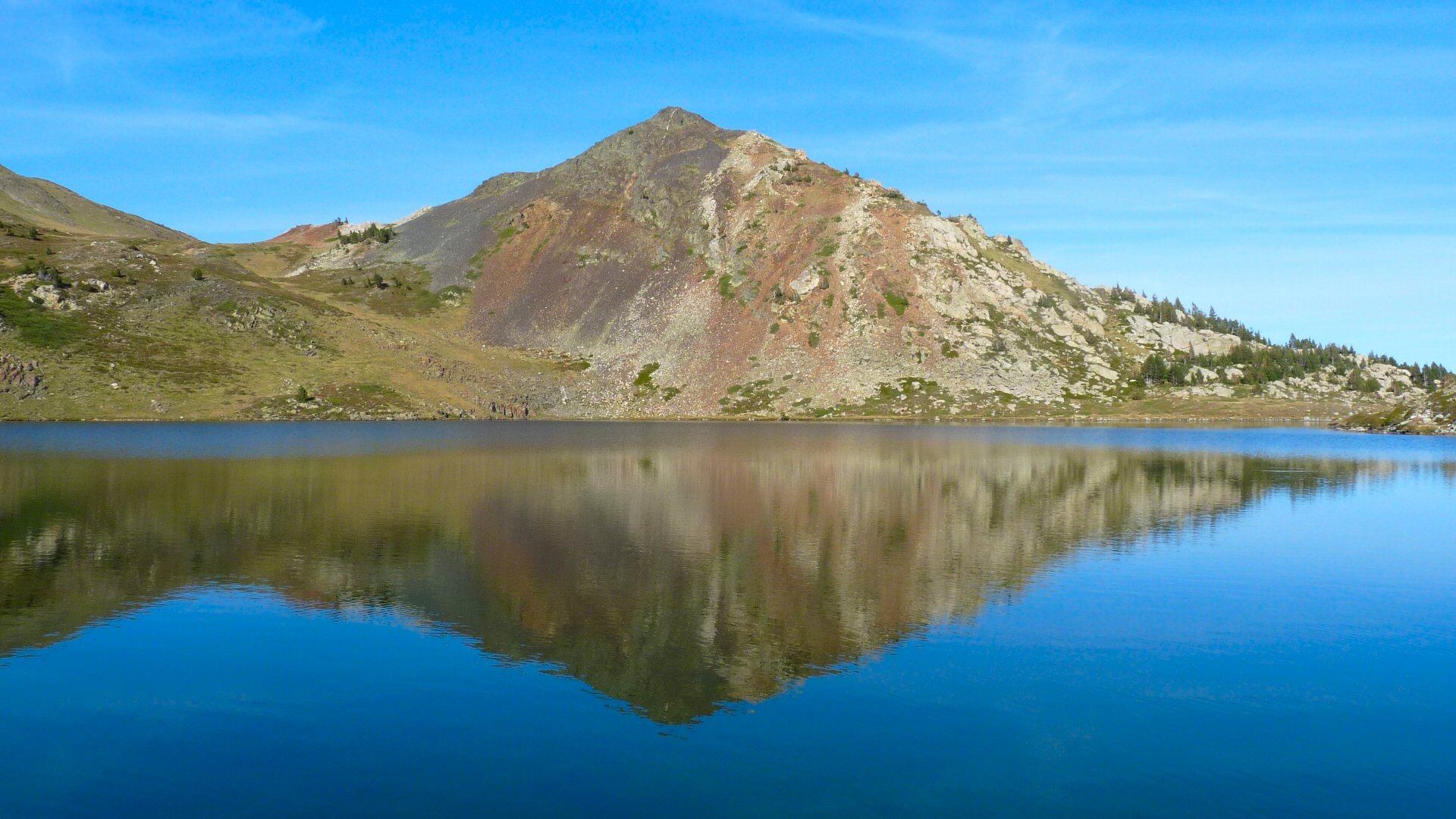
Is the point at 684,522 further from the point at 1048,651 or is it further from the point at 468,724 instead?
the point at 468,724

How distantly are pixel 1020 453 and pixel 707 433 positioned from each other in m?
50.1

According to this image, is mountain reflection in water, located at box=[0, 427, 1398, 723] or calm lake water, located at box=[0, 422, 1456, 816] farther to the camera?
mountain reflection in water, located at box=[0, 427, 1398, 723]

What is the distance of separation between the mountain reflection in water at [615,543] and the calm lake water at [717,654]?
0.23 m

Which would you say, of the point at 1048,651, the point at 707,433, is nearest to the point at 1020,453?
the point at 707,433

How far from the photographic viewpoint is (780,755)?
63.7 feet

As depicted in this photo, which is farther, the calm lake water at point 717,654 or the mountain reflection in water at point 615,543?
the mountain reflection in water at point 615,543

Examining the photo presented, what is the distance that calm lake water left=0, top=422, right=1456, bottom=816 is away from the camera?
1828 cm

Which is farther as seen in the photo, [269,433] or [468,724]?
[269,433]

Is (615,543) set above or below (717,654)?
above

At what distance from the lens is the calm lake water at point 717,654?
1828cm

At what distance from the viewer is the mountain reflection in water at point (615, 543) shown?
27.8m

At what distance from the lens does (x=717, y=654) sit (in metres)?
26.0

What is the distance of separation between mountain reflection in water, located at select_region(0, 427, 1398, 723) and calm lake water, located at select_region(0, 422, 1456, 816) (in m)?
0.23

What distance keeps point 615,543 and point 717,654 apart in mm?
17237
